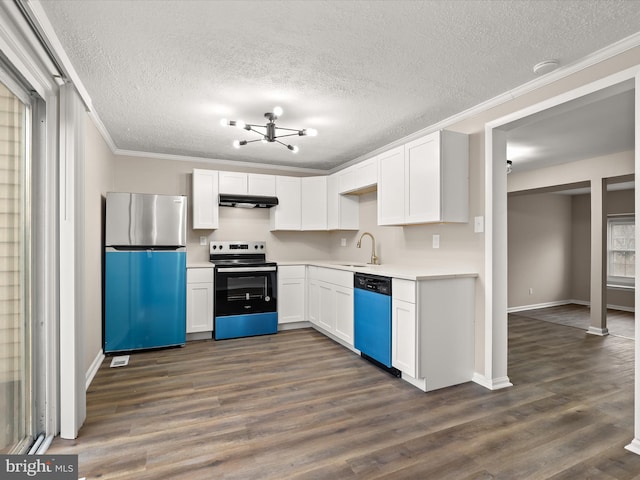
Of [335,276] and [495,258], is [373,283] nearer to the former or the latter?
[335,276]

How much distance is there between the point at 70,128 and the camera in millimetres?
2215

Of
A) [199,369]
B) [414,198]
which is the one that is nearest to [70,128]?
[199,369]

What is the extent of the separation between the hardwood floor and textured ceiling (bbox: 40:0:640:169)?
2.42 meters

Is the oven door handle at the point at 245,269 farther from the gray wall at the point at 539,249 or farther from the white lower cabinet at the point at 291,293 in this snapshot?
the gray wall at the point at 539,249

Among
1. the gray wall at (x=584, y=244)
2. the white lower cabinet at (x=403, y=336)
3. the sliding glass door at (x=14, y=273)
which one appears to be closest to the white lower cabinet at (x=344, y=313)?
the white lower cabinet at (x=403, y=336)

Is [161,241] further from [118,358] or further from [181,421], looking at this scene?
[181,421]

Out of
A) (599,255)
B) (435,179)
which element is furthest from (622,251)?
(435,179)

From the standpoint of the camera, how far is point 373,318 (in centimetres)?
336

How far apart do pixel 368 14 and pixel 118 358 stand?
3837mm

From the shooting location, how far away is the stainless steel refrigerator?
371 cm

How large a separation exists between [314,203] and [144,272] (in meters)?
2.44

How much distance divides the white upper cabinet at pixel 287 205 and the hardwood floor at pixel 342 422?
81.1 inches

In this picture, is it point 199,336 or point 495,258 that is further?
point 199,336

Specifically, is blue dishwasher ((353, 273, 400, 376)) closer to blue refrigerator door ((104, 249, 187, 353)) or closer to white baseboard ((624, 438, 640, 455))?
white baseboard ((624, 438, 640, 455))
